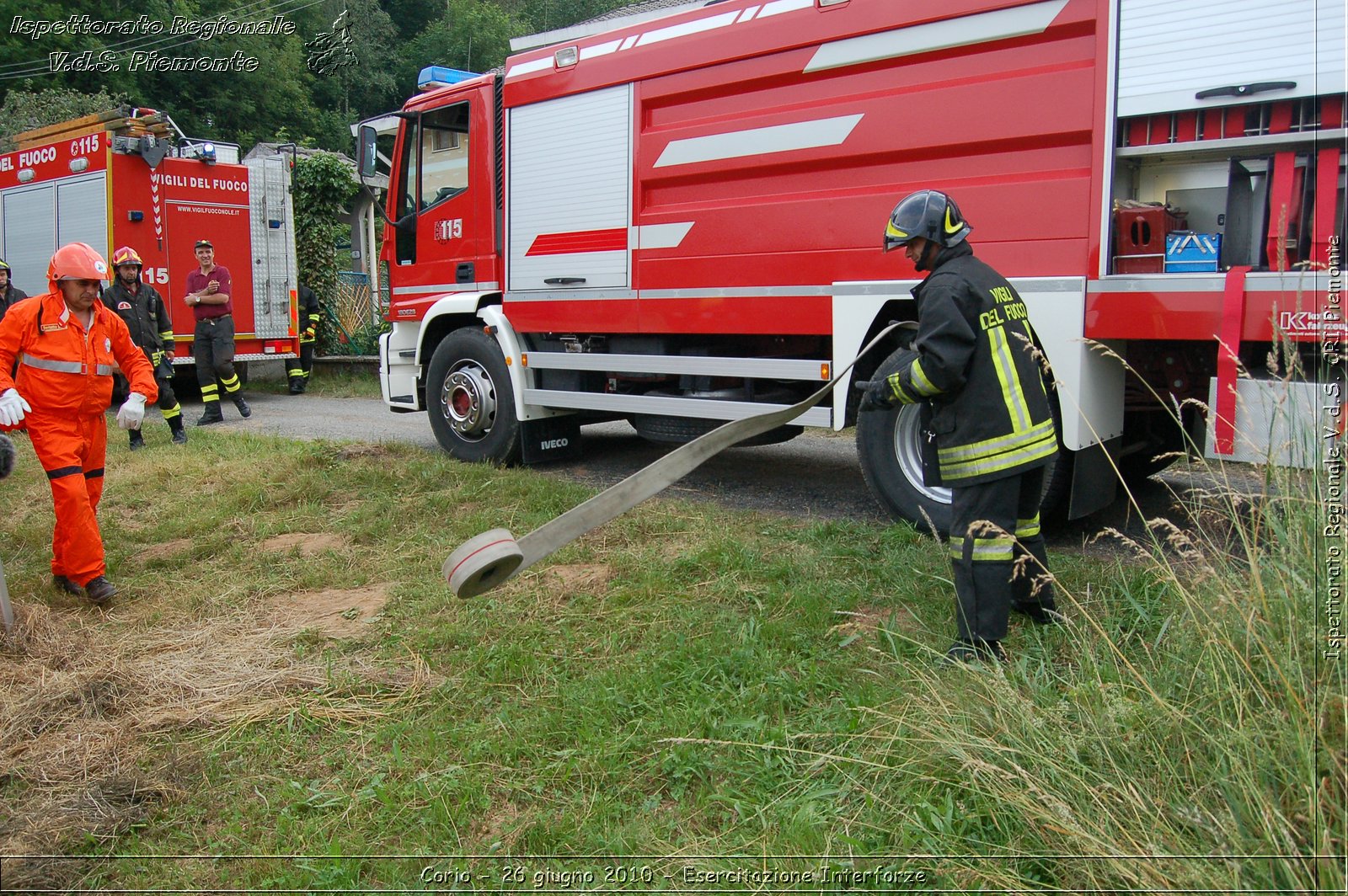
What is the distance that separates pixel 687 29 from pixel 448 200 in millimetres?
2415

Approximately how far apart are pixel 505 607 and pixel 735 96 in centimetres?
324

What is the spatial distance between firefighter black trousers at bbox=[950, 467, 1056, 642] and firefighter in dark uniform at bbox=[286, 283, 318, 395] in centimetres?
1155

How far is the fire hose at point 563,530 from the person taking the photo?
9.59 feet

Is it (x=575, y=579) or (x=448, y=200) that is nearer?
(x=575, y=579)

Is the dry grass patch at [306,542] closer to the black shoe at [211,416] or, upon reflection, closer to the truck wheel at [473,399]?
the truck wheel at [473,399]

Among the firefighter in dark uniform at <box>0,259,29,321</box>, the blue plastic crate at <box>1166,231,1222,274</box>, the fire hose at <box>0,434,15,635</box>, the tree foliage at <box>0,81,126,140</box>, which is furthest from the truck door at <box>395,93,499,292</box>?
the tree foliage at <box>0,81,126,140</box>

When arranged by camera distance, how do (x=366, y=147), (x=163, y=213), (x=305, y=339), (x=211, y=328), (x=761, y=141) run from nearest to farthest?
(x=761, y=141) < (x=366, y=147) < (x=211, y=328) < (x=163, y=213) < (x=305, y=339)

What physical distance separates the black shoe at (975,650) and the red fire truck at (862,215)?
34.0 inches

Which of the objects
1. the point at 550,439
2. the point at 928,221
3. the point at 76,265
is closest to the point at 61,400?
the point at 76,265

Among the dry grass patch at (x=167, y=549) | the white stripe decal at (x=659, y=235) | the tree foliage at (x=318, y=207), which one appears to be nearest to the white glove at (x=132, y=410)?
the dry grass patch at (x=167, y=549)

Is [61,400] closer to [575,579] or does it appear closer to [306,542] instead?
[306,542]

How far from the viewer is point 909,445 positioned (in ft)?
16.5

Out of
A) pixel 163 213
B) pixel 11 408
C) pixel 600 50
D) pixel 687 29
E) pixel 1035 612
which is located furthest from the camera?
pixel 163 213

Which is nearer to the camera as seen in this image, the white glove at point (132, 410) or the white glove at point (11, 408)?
the white glove at point (11, 408)
